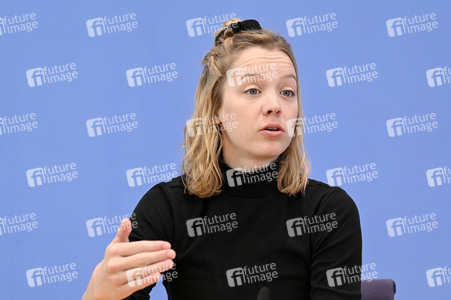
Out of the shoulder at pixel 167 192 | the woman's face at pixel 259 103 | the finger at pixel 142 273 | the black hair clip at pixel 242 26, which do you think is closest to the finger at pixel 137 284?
the finger at pixel 142 273

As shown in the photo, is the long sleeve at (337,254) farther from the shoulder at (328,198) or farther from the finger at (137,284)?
the finger at (137,284)

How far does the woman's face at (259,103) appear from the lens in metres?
1.09

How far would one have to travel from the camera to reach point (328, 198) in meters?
1.14

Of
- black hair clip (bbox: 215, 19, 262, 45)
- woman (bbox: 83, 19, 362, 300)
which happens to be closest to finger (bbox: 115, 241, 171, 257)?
woman (bbox: 83, 19, 362, 300)

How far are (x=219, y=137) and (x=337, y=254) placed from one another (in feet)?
1.22

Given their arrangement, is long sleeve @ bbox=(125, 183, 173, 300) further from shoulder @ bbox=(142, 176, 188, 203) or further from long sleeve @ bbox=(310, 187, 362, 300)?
long sleeve @ bbox=(310, 187, 362, 300)

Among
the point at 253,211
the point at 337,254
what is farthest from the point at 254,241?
the point at 337,254

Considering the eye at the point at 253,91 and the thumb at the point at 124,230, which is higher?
the eye at the point at 253,91

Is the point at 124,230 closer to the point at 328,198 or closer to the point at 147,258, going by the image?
the point at 147,258

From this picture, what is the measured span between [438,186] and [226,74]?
1.69 metres

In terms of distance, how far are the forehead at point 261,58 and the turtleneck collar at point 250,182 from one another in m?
0.23

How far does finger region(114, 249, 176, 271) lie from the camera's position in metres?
0.79

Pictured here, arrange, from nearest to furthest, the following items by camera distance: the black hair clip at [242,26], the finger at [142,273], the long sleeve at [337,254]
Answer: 1. the finger at [142,273]
2. the long sleeve at [337,254]
3. the black hair clip at [242,26]

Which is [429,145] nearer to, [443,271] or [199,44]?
[443,271]
